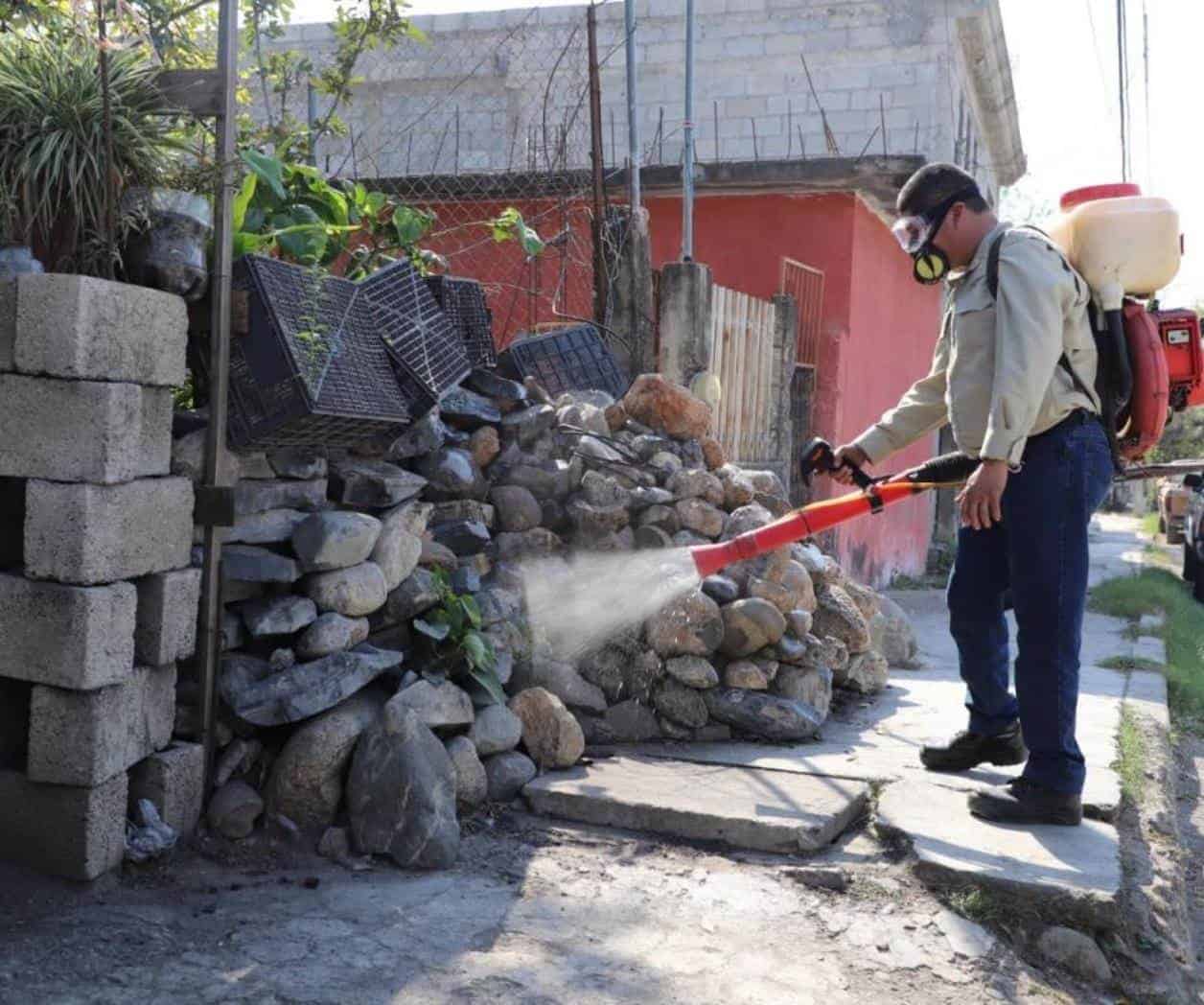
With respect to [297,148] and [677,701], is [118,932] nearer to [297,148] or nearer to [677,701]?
[677,701]

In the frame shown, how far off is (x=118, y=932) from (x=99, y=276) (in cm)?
174

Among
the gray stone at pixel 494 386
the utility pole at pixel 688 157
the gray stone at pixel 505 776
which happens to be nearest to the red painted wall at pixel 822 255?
the utility pole at pixel 688 157

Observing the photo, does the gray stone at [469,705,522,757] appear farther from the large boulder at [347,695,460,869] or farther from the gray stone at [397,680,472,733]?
the large boulder at [347,695,460,869]

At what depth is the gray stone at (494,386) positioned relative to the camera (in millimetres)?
5664

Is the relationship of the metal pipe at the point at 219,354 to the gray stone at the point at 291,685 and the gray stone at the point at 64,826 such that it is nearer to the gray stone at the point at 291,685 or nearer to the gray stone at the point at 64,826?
the gray stone at the point at 291,685

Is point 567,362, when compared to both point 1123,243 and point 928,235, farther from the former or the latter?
point 1123,243

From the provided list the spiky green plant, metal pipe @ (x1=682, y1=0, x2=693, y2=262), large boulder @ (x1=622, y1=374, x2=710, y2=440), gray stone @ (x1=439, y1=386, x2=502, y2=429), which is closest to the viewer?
the spiky green plant

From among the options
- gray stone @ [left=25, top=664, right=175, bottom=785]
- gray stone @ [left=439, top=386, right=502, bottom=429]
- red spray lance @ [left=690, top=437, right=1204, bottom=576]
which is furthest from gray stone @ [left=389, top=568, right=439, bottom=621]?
gray stone @ [left=439, top=386, right=502, bottom=429]

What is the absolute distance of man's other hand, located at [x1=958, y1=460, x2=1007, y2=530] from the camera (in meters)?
3.77

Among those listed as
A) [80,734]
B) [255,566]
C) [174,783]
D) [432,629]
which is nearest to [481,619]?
[432,629]

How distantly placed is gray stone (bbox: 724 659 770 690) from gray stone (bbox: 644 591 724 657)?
115mm

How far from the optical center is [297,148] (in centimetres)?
564

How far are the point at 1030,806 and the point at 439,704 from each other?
1.81 metres

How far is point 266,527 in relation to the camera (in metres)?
4.00
